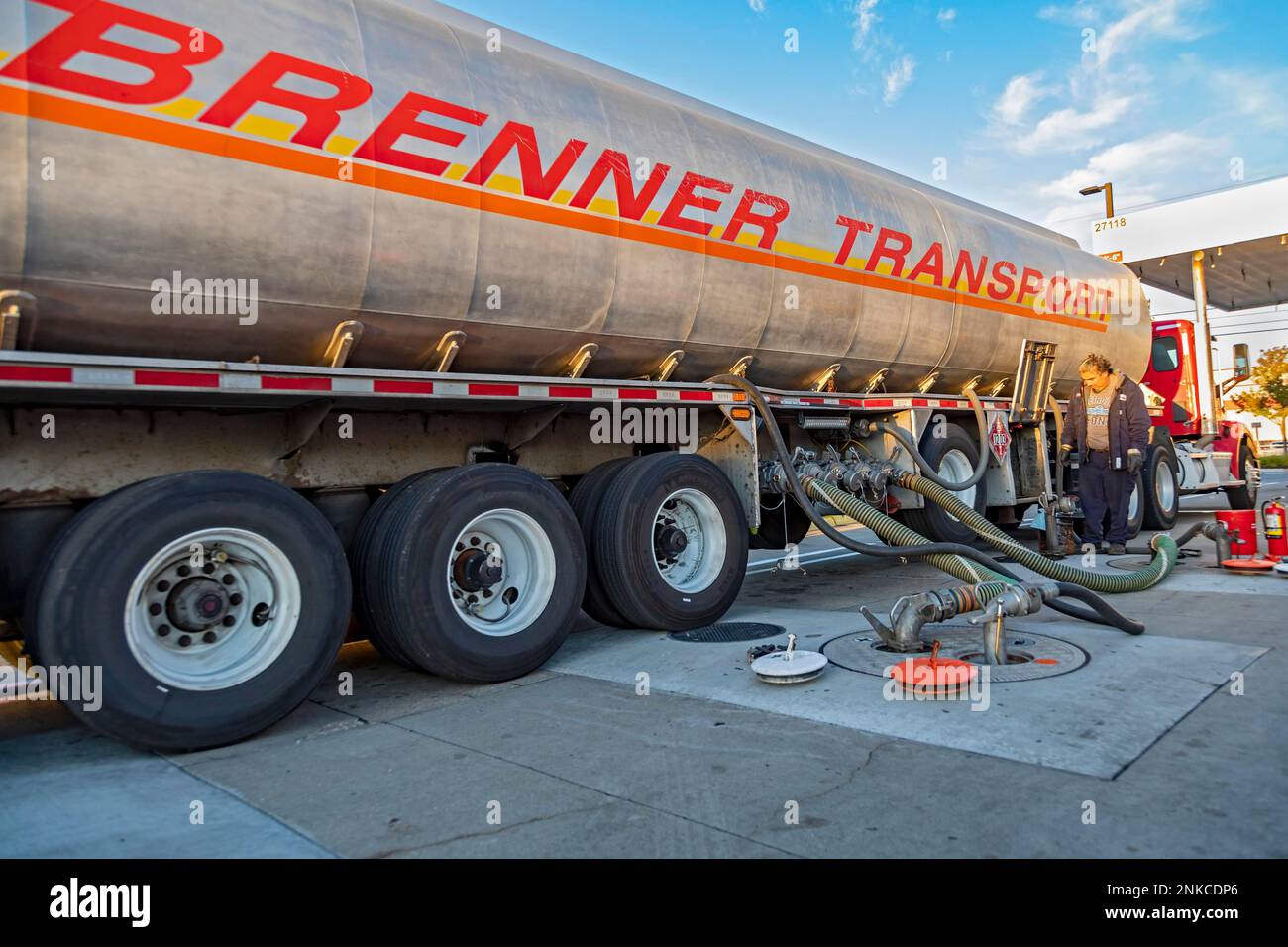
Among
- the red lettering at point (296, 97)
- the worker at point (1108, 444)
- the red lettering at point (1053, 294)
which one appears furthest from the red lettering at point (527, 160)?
the red lettering at point (1053, 294)

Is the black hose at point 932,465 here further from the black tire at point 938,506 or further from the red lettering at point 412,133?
the red lettering at point 412,133

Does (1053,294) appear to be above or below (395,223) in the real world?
above

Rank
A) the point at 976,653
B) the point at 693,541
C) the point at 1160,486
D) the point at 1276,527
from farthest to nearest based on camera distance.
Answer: the point at 1160,486
the point at 1276,527
the point at 693,541
the point at 976,653

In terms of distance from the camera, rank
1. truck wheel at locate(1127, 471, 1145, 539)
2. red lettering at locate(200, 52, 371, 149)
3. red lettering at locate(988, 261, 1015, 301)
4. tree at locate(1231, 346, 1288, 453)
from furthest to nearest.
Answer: tree at locate(1231, 346, 1288, 453) < truck wheel at locate(1127, 471, 1145, 539) < red lettering at locate(988, 261, 1015, 301) < red lettering at locate(200, 52, 371, 149)

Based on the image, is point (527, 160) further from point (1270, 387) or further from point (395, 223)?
point (1270, 387)

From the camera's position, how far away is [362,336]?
474 centimetres

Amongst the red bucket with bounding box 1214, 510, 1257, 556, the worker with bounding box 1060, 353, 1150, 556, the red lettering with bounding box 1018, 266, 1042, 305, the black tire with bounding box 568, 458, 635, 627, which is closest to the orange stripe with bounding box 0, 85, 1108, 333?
the black tire with bounding box 568, 458, 635, 627

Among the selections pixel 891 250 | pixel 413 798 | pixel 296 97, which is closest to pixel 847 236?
pixel 891 250

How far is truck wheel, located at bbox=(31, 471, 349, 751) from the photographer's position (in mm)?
3643

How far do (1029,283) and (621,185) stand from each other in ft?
19.2

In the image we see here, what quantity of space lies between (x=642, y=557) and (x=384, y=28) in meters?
3.32

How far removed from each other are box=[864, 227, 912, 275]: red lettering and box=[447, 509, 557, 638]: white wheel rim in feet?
12.8

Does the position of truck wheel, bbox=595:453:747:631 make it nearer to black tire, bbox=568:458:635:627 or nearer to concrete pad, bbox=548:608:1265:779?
black tire, bbox=568:458:635:627
